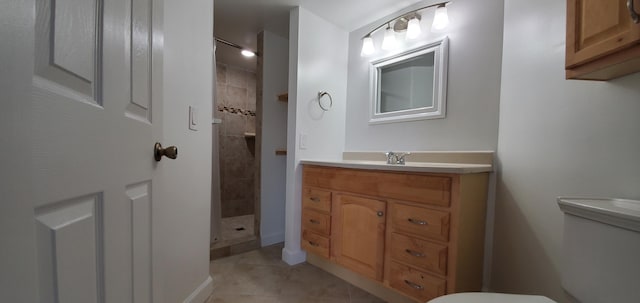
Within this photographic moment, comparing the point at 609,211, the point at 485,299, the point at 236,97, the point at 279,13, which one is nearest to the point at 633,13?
the point at 609,211

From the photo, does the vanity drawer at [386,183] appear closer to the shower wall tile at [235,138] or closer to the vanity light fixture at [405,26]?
the vanity light fixture at [405,26]

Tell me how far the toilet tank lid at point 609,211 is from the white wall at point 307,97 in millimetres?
1591

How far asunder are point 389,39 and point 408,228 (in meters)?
1.50

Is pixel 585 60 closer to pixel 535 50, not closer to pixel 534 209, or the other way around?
pixel 535 50

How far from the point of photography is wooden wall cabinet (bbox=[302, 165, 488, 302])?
1.21 metres

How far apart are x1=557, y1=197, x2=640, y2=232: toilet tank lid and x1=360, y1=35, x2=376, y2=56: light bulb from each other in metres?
1.69

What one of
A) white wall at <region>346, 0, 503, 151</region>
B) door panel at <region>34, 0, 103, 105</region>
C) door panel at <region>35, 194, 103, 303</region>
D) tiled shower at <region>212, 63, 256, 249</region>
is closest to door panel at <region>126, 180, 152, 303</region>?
door panel at <region>35, 194, 103, 303</region>

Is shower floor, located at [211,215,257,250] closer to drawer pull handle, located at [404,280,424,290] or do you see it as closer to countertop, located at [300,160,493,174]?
countertop, located at [300,160,493,174]

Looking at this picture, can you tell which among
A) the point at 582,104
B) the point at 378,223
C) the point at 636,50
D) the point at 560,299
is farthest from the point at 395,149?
the point at 636,50

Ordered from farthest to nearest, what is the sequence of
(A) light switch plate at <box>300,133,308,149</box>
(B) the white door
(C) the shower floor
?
(C) the shower floor < (A) light switch plate at <box>300,133,308,149</box> < (B) the white door

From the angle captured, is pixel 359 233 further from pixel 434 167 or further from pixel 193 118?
pixel 193 118

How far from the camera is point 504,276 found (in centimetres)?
139

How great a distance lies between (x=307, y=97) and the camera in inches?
81.7

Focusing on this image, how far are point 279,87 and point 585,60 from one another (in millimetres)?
2141
